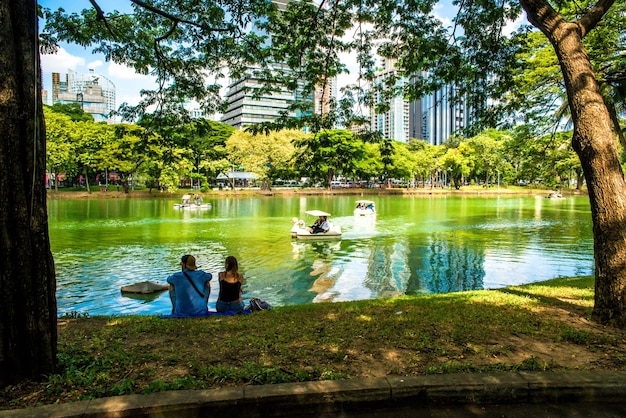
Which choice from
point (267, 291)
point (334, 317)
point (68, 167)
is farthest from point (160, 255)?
point (68, 167)

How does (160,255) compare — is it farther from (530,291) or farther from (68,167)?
(68,167)

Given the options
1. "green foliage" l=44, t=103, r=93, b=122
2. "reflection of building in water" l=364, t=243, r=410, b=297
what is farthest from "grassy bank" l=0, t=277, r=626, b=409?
"green foliage" l=44, t=103, r=93, b=122

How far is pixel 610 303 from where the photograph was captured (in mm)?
5680

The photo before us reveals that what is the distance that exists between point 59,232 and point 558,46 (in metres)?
27.5

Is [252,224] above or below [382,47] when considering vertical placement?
below

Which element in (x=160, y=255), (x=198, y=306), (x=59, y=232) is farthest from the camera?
(x=59, y=232)

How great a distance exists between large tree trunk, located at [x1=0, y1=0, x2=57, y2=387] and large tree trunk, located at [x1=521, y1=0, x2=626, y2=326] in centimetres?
672

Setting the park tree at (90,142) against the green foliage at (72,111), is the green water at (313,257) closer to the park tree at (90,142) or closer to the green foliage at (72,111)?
the park tree at (90,142)

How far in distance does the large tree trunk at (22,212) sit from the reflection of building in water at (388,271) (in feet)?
31.3

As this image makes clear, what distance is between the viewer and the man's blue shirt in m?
7.78

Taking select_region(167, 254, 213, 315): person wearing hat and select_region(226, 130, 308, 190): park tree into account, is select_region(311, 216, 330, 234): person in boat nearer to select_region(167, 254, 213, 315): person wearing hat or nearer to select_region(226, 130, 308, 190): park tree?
select_region(167, 254, 213, 315): person wearing hat

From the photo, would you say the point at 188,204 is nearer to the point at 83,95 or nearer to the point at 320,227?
the point at 320,227

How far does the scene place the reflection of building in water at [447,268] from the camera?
44.3ft

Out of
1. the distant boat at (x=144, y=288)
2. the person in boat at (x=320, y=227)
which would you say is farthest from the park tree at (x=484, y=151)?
the distant boat at (x=144, y=288)
